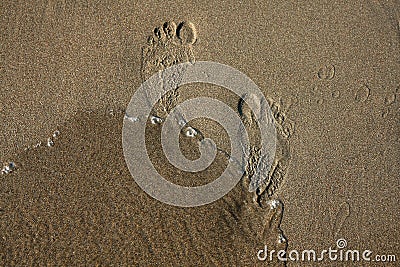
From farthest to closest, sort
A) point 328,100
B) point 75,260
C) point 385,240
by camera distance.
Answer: point 328,100 < point 385,240 < point 75,260

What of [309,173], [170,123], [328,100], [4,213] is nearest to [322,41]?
[328,100]

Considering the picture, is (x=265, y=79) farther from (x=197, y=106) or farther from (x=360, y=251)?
(x=360, y=251)

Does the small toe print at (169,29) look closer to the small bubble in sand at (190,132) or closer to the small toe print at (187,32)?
the small toe print at (187,32)

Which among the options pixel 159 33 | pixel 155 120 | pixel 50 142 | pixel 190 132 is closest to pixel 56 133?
pixel 50 142

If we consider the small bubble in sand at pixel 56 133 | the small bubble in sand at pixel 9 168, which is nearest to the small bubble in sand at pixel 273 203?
the small bubble in sand at pixel 56 133

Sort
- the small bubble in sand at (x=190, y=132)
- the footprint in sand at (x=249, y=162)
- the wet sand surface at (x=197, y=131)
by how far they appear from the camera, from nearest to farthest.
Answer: the wet sand surface at (x=197, y=131), the footprint in sand at (x=249, y=162), the small bubble in sand at (x=190, y=132)

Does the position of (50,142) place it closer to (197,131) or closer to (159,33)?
(197,131)

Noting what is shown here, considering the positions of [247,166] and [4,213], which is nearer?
[4,213]

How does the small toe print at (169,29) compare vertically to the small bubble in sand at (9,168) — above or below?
above
